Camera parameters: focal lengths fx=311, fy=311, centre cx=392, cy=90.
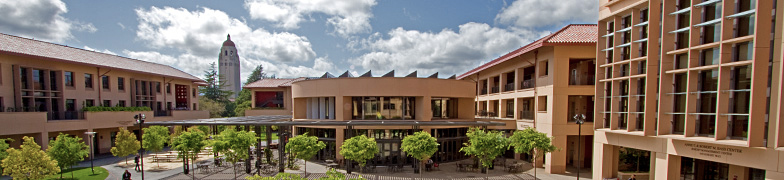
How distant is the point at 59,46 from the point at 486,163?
1651 inches

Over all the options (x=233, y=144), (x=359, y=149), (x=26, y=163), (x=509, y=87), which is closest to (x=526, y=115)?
(x=509, y=87)

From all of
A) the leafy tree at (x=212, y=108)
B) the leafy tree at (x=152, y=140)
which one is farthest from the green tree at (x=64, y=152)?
the leafy tree at (x=212, y=108)

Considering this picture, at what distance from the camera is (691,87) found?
1463 centimetres

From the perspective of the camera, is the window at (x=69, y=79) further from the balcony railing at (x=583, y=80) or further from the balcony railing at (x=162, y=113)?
the balcony railing at (x=583, y=80)

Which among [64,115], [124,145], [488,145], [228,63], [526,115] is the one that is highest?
[228,63]

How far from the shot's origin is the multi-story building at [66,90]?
2486cm

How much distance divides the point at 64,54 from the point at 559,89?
1715 inches

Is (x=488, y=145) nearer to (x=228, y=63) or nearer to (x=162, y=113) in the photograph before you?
(x=162, y=113)

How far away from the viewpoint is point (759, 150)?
41.3 feet

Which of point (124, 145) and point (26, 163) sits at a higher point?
point (26, 163)

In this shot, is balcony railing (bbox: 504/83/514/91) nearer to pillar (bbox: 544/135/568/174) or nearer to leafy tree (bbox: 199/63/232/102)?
pillar (bbox: 544/135/568/174)

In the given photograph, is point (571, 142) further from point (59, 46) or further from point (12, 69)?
point (59, 46)

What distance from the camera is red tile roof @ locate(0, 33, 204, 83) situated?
83.1 feet

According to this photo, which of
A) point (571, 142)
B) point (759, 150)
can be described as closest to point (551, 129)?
point (571, 142)
